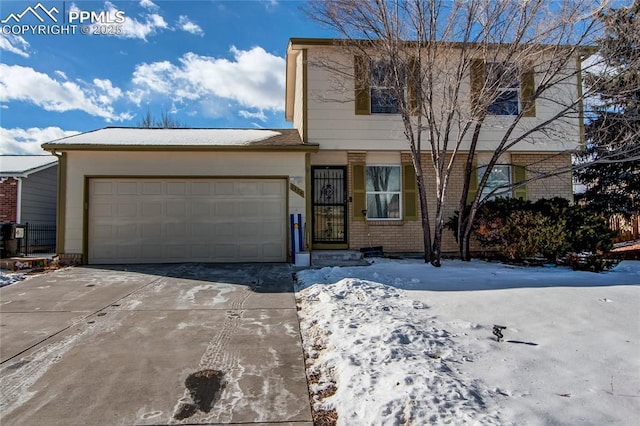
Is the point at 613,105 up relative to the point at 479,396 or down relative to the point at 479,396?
up

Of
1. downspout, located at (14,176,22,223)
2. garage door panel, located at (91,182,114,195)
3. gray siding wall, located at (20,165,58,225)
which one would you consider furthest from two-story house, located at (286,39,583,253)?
gray siding wall, located at (20,165,58,225)

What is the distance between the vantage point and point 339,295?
222 inches

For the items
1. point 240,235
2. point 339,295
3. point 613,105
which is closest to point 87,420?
point 339,295

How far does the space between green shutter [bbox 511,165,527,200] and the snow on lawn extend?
468 centimetres

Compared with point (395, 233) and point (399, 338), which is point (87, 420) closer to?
point (399, 338)

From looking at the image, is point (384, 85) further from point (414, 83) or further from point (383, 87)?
point (414, 83)

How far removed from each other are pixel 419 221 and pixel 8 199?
15369 millimetres

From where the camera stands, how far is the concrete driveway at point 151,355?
2.86 metres

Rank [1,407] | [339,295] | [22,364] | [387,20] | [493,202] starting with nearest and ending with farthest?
[1,407]
[22,364]
[339,295]
[387,20]
[493,202]

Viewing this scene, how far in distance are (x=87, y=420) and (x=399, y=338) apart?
2.70 m

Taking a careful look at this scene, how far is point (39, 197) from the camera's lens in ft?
52.5

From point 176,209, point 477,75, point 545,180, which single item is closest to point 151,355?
point 176,209

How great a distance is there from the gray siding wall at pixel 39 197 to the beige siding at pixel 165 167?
7385mm

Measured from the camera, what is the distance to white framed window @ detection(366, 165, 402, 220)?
10.8 m
